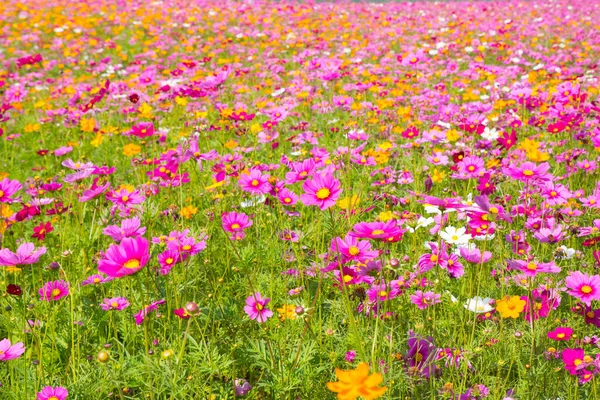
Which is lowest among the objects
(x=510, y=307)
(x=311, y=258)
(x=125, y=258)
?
(x=311, y=258)

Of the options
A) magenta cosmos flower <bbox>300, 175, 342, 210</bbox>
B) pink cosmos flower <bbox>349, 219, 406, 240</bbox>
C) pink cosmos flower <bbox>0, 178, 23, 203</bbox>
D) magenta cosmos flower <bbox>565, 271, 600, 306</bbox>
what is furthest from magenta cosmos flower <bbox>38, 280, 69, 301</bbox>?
magenta cosmos flower <bbox>565, 271, 600, 306</bbox>

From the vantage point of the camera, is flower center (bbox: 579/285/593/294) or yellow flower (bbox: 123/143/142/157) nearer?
flower center (bbox: 579/285/593/294)

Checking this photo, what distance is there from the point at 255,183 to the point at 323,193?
1.56 ft

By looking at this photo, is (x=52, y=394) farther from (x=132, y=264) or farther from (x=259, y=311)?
(x=259, y=311)

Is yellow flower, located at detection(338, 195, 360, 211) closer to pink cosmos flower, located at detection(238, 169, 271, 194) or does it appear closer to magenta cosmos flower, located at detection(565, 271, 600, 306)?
pink cosmos flower, located at detection(238, 169, 271, 194)

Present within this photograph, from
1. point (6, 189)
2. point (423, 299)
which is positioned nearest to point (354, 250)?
point (423, 299)

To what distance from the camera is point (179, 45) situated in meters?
8.73

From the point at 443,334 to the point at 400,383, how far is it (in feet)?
1.26

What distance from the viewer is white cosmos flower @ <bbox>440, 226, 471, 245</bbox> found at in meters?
1.96

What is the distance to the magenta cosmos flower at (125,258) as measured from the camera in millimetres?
1254

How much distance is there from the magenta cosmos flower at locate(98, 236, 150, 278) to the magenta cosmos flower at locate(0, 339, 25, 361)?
0.39 metres

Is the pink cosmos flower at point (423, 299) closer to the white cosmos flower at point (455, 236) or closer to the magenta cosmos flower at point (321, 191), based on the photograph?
the white cosmos flower at point (455, 236)

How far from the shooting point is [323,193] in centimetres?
159

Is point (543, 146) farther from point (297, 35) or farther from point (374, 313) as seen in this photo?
point (297, 35)
